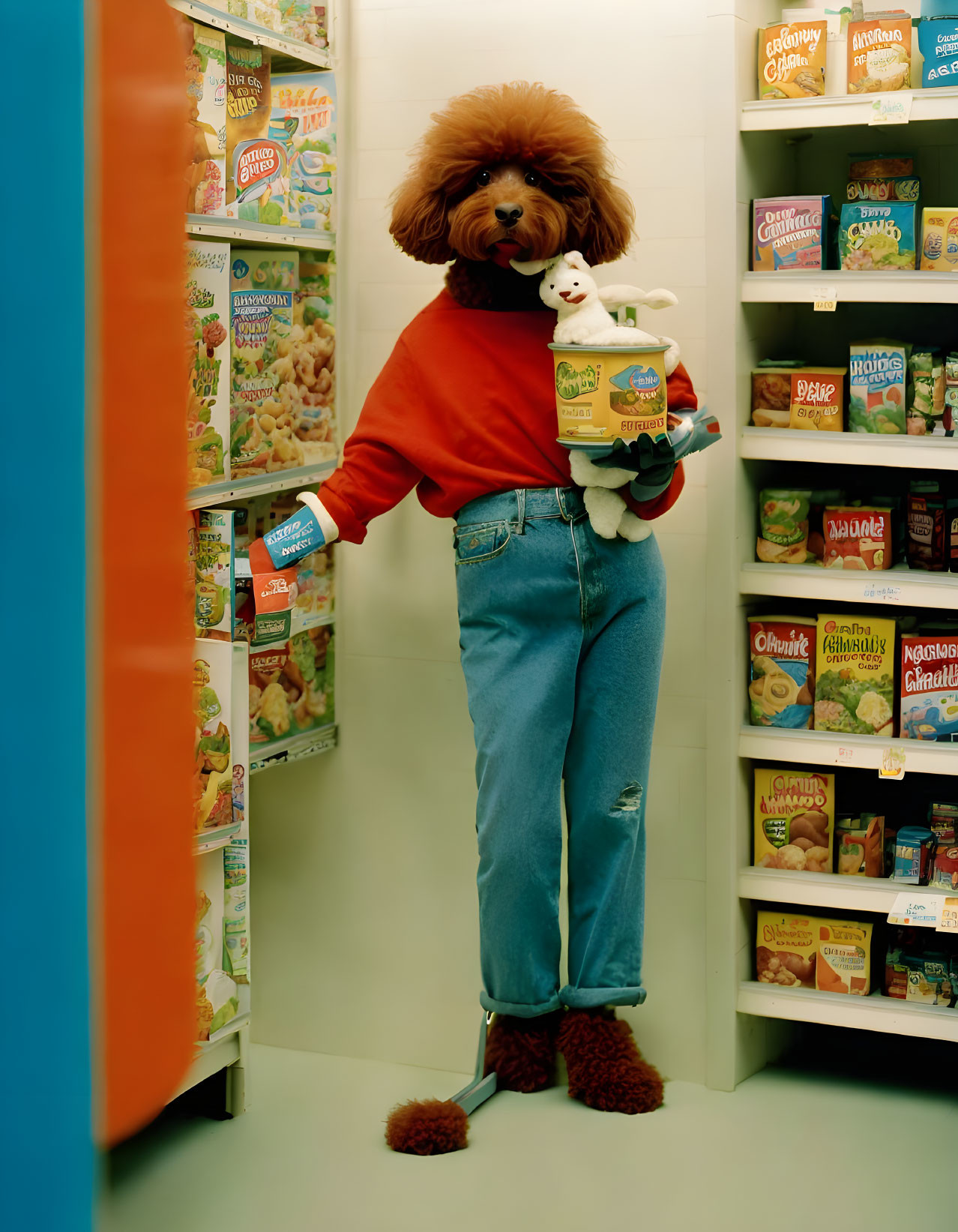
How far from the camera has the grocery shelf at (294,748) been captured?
2703 millimetres

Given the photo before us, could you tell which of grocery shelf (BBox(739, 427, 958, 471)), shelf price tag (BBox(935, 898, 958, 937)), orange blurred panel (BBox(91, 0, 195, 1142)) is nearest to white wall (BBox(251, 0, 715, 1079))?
grocery shelf (BBox(739, 427, 958, 471))

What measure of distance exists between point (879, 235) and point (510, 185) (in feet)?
2.29

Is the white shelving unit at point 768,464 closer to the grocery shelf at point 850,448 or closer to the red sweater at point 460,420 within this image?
the grocery shelf at point 850,448

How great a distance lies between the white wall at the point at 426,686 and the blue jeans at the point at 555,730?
245 mm

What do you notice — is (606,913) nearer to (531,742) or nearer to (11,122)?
(531,742)

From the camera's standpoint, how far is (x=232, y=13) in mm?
2480

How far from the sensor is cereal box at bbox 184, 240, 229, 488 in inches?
93.9

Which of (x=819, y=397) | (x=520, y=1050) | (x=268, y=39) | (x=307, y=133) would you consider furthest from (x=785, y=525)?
(x=268, y=39)

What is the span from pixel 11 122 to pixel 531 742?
75.1 inches

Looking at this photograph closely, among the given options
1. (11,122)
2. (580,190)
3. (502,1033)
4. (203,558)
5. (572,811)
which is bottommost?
(502,1033)

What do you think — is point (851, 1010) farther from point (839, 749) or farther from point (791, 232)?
point (791, 232)

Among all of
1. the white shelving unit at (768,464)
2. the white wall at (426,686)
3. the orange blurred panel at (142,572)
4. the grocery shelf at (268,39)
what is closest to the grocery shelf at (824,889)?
the white shelving unit at (768,464)

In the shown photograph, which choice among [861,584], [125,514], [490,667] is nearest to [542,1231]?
[490,667]

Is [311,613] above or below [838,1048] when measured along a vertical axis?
above
